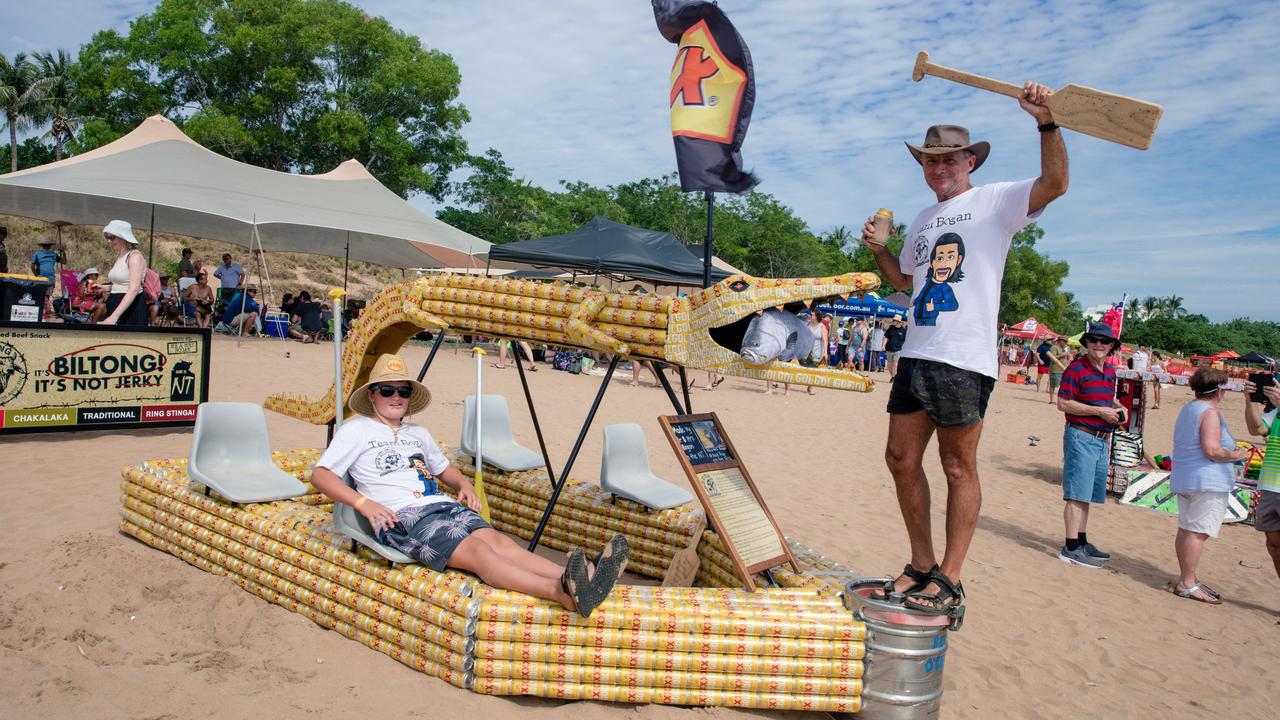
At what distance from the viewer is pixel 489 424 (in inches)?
262

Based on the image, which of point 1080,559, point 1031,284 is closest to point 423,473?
point 1080,559

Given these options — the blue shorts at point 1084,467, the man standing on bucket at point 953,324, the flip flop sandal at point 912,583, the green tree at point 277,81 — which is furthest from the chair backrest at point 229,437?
the green tree at point 277,81

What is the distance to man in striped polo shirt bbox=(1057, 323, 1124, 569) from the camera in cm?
652

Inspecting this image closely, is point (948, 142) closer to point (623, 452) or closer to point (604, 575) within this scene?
point (604, 575)

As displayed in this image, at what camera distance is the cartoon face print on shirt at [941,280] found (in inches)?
124

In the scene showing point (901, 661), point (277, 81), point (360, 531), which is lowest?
point (901, 661)

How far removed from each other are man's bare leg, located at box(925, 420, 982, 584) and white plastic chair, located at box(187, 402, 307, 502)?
12.7ft

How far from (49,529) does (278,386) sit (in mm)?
6364

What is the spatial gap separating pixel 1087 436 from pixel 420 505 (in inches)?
229

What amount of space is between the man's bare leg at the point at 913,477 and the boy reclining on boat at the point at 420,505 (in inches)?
51.0

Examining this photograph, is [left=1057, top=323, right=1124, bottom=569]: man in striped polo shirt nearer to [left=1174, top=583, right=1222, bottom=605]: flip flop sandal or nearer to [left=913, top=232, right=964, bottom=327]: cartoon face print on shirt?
[left=1174, top=583, right=1222, bottom=605]: flip flop sandal

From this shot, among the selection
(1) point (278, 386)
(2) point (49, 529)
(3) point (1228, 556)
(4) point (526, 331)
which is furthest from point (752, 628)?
(1) point (278, 386)

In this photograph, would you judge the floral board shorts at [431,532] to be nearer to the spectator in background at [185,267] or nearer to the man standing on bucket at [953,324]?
the man standing on bucket at [953,324]

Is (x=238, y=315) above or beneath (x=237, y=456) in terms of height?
above
